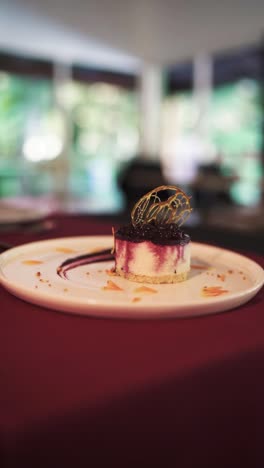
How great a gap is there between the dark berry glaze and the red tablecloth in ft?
0.56

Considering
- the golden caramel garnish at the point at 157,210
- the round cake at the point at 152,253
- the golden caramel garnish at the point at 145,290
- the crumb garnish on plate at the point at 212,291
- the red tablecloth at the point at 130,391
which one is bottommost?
the red tablecloth at the point at 130,391

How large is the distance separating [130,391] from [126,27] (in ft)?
27.0

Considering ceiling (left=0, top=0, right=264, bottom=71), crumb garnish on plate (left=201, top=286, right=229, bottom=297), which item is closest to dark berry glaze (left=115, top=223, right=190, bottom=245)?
crumb garnish on plate (left=201, top=286, right=229, bottom=297)

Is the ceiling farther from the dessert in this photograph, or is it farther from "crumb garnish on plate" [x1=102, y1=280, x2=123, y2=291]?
"crumb garnish on plate" [x1=102, y1=280, x2=123, y2=291]

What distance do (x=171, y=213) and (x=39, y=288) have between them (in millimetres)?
288

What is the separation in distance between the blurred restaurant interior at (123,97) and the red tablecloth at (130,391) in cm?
571

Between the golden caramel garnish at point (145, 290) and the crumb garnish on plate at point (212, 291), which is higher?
the golden caramel garnish at point (145, 290)

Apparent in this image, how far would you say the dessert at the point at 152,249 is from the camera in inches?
26.8

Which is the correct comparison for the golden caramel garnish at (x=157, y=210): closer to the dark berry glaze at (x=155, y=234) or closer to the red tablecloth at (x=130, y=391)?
the dark berry glaze at (x=155, y=234)

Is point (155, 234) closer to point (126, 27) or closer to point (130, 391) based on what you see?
point (130, 391)

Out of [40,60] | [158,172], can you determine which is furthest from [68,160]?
[158,172]

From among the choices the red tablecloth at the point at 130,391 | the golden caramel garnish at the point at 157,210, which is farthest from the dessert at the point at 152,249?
the red tablecloth at the point at 130,391

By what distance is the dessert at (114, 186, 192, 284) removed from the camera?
26.8 inches

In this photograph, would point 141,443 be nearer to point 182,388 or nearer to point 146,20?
point 182,388
